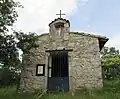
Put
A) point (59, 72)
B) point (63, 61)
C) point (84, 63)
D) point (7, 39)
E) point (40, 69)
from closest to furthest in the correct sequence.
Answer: point (7, 39) → point (84, 63) → point (40, 69) → point (59, 72) → point (63, 61)

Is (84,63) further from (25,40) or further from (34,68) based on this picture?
(25,40)

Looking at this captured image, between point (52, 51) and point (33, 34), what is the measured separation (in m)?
1.76

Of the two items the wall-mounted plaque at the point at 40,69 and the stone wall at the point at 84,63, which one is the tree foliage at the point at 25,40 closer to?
the wall-mounted plaque at the point at 40,69

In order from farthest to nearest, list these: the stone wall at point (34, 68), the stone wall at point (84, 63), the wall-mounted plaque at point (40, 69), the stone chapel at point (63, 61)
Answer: the wall-mounted plaque at point (40, 69) < the stone wall at point (34, 68) < the stone chapel at point (63, 61) < the stone wall at point (84, 63)

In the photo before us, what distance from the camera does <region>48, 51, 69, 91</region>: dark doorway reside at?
11008mm

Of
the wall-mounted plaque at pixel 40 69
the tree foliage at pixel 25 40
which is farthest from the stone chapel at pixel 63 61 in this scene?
the tree foliage at pixel 25 40

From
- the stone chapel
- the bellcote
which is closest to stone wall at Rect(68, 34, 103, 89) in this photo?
the stone chapel

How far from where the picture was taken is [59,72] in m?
11.9

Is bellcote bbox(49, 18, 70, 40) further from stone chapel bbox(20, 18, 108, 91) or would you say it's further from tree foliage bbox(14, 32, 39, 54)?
tree foliage bbox(14, 32, 39, 54)

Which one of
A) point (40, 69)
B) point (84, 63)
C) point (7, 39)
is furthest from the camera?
point (40, 69)

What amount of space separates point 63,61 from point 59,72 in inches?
30.8

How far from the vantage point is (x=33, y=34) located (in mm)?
10391

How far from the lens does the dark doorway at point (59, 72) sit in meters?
11.0

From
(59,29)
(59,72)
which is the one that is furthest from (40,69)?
(59,29)
